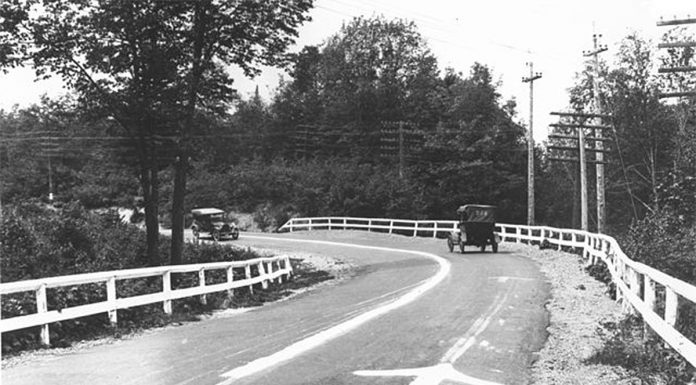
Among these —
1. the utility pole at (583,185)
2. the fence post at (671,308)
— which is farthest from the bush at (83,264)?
the utility pole at (583,185)

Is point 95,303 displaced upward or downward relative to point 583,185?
downward

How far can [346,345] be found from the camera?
29.0 feet

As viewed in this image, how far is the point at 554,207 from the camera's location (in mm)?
75938

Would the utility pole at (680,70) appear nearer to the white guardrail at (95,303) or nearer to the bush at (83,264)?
the bush at (83,264)

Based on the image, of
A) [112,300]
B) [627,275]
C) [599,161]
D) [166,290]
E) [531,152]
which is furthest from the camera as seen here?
[531,152]

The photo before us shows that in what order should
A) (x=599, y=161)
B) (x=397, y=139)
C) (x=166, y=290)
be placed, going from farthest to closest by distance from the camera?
(x=397, y=139) < (x=599, y=161) < (x=166, y=290)

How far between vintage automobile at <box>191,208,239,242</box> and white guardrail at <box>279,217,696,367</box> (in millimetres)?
8414

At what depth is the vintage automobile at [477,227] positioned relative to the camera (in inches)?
1191

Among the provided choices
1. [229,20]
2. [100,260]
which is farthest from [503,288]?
[100,260]

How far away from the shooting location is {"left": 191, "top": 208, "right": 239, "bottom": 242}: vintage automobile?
147ft

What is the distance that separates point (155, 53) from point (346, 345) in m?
18.6

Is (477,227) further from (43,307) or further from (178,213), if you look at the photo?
(43,307)

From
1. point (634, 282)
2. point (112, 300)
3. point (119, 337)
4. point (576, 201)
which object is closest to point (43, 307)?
point (119, 337)

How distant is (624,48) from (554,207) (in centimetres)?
2172
